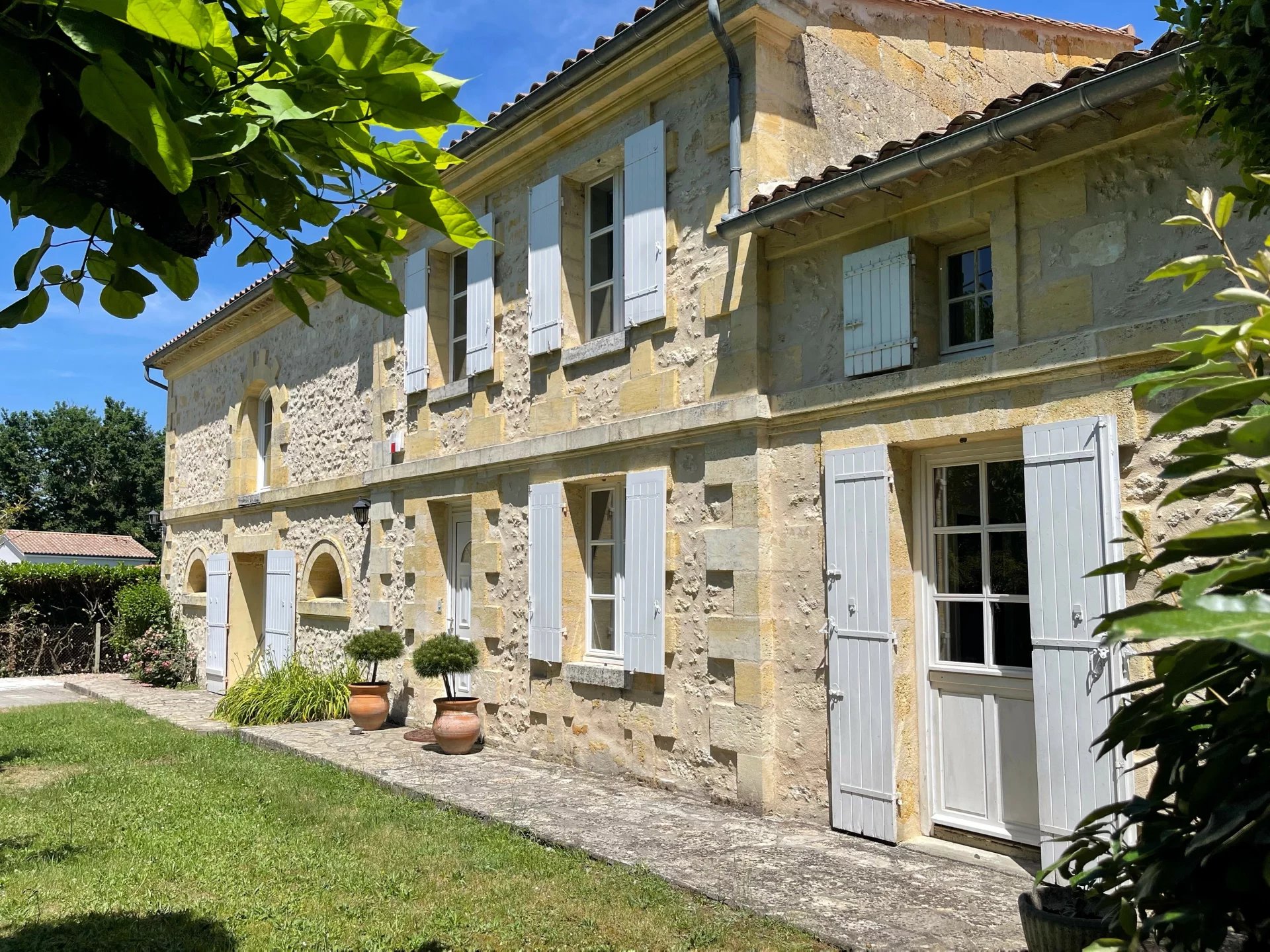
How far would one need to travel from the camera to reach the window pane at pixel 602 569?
7.49 meters

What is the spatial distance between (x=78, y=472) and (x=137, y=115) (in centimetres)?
4165

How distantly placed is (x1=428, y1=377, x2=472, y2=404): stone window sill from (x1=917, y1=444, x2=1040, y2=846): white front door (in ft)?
14.6

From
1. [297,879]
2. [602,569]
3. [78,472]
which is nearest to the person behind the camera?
[297,879]

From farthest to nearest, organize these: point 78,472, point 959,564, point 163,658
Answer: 1. point 78,472
2. point 163,658
3. point 959,564

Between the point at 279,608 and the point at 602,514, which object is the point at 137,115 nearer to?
the point at 602,514

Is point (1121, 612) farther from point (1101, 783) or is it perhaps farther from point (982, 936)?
point (1101, 783)

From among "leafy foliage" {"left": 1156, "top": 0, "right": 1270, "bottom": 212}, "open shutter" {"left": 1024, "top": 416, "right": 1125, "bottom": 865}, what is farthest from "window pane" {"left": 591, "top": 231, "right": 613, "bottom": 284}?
"leafy foliage" {"left": 1156, "top": 0, "right": 1270, "bottom": 212}

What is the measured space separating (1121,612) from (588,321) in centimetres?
697

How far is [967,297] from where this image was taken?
5527 millimetres

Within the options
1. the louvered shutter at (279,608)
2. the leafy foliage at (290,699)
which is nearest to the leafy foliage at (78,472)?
the louvered shutter at (279,608)

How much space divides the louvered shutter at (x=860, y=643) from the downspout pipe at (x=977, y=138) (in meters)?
1.39

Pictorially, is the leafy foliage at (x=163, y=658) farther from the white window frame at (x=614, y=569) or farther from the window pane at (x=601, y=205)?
the window pane at (x=601, y=205)

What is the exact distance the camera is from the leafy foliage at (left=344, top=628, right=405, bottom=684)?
919cm

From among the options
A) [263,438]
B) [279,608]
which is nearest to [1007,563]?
[279,608]
